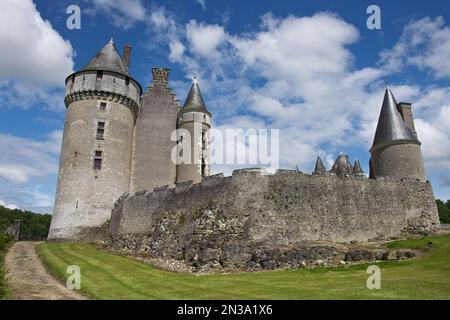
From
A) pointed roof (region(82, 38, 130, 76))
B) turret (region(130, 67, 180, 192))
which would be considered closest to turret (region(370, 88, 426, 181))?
turret (region(130, 67, 180, 192))

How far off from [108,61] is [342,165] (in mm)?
25600

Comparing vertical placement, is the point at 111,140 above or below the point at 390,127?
below

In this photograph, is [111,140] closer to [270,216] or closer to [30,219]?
[270,216]

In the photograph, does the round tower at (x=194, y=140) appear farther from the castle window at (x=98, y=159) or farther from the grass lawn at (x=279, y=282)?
the grass lawn at (x=279, y=282)

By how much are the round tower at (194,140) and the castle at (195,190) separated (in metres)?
0.10

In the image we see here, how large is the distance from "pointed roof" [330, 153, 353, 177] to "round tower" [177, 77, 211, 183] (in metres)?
14.7

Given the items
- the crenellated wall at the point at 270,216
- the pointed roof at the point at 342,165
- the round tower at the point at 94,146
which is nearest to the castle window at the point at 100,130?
the round tower at the point at 94,146

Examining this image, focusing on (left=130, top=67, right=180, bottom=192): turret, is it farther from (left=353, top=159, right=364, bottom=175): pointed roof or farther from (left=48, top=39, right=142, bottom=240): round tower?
(left=353, top=159, right=364, bottom=175): pointed roof

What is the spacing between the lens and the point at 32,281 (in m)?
14.6

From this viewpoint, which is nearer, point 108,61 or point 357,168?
point 108,61

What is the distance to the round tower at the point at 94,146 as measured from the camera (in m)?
30.5

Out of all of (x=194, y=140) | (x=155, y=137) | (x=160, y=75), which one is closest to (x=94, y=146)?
(x=155, y=137)

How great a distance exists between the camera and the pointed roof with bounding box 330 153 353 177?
133 ft

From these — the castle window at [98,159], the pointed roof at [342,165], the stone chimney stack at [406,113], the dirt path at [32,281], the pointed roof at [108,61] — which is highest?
the pointed roof at [108,61]
